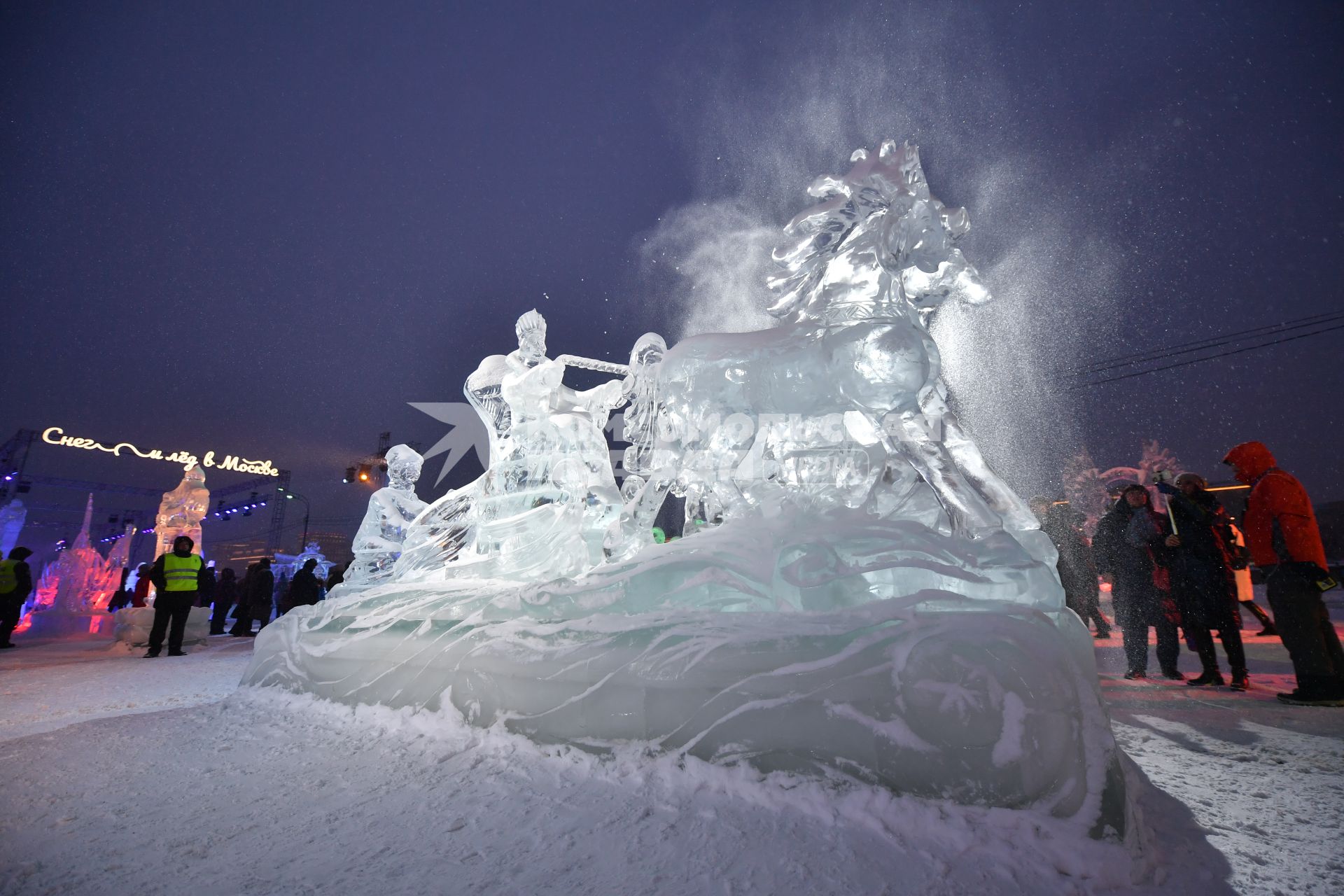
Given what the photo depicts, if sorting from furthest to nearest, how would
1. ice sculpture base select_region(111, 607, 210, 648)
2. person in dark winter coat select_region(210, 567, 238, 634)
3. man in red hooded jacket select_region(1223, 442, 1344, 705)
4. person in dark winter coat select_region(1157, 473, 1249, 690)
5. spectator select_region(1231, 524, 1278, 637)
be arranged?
person in dark winter coat select_region(210, 567, 238, 634) → ice sculpture base select_region(111, 607, 210, 648) → spectator select_region(1231, 524, 1278, 637) → person in dark winter coat select_region(1157, 473, 1249, 690) → man in red hooded jacket select_region(1223, 442, 1344, 705)

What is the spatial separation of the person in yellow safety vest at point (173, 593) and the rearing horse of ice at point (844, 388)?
6.00 metres

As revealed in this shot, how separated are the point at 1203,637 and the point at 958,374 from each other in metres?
2.46

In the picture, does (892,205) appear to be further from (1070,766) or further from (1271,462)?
(1271,462)

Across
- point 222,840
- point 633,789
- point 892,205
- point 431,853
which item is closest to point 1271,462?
point 892,205

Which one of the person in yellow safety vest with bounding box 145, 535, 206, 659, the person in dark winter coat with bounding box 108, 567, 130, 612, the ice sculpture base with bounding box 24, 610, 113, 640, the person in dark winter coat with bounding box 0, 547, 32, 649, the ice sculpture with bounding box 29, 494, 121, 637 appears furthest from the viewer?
the ice sculpture with bounding box 29, 494, 121, 637

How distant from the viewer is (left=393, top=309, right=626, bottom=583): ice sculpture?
3809mm

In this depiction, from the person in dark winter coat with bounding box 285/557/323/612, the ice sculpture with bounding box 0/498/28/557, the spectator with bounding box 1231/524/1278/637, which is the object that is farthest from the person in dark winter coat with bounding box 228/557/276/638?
the spectator with bounding box 1231/524/1278/637

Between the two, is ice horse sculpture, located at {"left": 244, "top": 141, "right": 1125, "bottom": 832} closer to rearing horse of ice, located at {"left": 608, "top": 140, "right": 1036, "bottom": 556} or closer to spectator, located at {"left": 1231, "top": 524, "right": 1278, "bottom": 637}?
rearing horse of ice, located at {"left": 608, "top": 140, "right": 1036, "bottom": 556}

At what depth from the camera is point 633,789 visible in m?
1.75

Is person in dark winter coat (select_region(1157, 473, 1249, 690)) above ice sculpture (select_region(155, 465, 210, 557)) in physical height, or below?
below

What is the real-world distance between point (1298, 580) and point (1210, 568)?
74cm

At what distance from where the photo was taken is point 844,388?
101 inches

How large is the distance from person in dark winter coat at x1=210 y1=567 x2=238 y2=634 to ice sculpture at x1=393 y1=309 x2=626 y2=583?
343 inches

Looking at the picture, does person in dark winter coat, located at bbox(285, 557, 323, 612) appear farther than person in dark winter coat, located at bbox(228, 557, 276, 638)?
No
